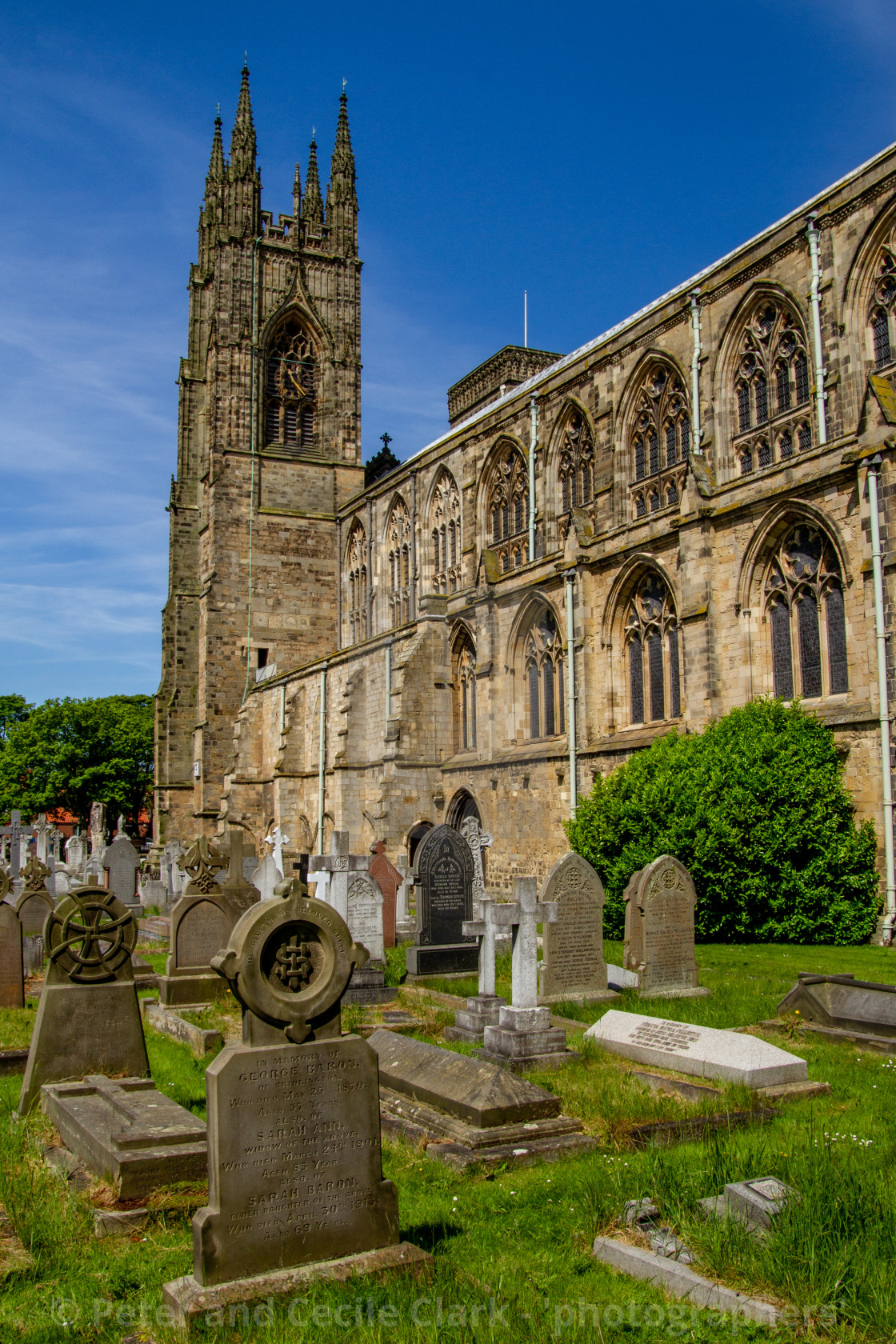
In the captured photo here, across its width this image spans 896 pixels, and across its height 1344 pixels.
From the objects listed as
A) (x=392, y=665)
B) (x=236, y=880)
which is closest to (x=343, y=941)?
(x=236, y=880)

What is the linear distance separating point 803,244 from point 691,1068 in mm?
19297

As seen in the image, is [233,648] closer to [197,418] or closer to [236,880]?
[197,418]

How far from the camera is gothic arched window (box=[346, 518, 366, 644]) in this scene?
4319 centimetres

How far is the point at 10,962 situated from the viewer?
460 inches

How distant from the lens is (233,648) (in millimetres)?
43406

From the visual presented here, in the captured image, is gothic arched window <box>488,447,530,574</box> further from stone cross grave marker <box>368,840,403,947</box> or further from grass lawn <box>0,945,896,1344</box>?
grass lawn <box>0,945,896,1344</box>

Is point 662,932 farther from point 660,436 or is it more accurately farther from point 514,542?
point 514,542

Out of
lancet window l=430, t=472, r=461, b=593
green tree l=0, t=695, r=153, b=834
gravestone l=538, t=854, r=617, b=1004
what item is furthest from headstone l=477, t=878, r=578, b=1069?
green tree l=0, t=695, r=153, b=834

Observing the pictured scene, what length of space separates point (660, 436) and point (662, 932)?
1759 cm

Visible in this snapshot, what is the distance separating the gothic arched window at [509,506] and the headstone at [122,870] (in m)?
13.4

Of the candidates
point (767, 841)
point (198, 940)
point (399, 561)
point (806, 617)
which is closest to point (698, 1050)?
point (198, 940)

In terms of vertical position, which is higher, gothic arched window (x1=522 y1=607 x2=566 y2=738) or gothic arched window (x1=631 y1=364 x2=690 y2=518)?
gothic arched window (x1=631 y1=364 x2=690 y2=518)

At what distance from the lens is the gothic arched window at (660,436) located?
26.0 metres

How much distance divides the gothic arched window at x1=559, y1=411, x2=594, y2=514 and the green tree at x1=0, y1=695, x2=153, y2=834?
1310 inches
